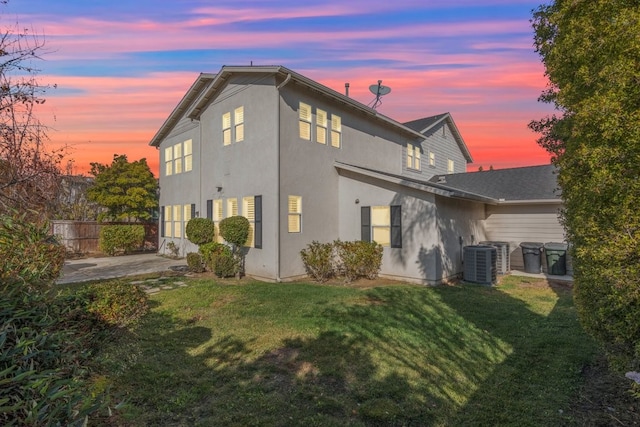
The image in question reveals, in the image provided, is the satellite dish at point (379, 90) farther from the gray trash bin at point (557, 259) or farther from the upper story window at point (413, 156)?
the gray trash bin at point (557, 259)

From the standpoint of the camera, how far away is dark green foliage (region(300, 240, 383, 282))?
10.1m

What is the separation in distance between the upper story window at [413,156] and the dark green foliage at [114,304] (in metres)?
13.6

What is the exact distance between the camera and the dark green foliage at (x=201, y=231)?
439 inches

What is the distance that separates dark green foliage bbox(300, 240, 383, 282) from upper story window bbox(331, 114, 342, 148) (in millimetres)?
3838

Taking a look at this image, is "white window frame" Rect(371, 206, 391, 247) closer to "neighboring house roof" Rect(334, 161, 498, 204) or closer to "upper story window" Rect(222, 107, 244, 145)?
"neighboring house roof" Rect(334, 161, 498, 204)

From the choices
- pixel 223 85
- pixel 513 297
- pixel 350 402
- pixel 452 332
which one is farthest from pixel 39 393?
pixel 223 85

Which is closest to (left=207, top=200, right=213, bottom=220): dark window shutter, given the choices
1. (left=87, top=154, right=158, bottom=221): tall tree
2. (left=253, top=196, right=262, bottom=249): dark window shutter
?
(left=253, top=196, right=262, bottom=249): dark window shutter

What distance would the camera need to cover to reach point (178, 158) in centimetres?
1614

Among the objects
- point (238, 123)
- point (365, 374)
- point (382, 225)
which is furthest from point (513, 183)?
point (365, 374)

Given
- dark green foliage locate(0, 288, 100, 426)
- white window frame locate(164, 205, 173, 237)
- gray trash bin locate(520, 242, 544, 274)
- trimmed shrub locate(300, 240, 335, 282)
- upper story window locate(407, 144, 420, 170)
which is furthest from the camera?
white window frame locate(164, 205, 173, 237)

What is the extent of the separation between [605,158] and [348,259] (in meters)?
7.61

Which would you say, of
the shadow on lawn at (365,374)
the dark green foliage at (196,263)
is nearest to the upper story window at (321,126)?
the dark green foliage at (196,263)

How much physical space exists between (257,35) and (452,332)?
8.23 metres

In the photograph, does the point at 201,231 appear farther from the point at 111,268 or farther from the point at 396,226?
the point at 396,226
